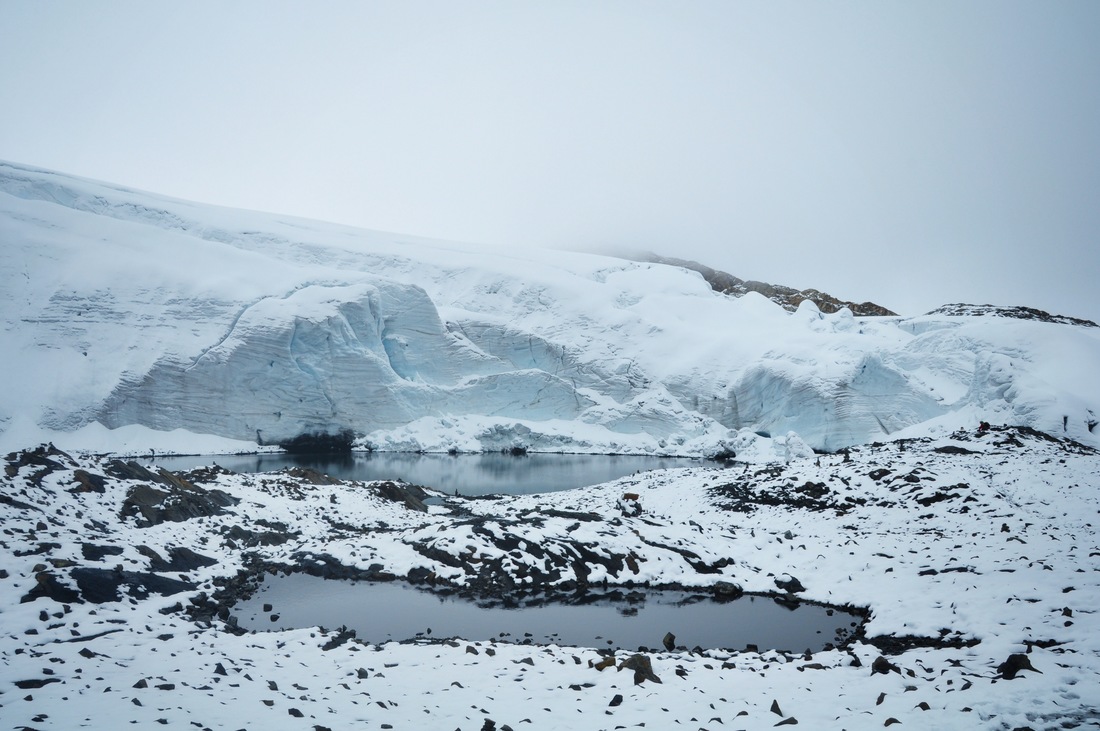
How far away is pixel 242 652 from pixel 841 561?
37.4ft

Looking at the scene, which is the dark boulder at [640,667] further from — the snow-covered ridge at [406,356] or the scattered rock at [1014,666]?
the snow-covered ridge at [406,356]

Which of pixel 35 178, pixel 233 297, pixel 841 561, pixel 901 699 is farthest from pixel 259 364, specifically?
pixel 901 699

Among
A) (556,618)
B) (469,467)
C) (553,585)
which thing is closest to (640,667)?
(556,618)

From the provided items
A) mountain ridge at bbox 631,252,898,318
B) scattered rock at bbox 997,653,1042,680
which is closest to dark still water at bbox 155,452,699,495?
scattered rock at bbox 997,653,1042,680

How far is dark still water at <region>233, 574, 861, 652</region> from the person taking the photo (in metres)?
9.88

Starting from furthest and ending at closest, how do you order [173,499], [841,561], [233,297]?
[233,297] → [173,499] → [841,561]

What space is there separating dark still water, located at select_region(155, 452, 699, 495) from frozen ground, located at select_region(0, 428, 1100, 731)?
14.3 metres

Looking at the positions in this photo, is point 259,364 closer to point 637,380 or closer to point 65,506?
point 637,380

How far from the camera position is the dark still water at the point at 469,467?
33.8 m

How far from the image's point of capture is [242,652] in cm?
781

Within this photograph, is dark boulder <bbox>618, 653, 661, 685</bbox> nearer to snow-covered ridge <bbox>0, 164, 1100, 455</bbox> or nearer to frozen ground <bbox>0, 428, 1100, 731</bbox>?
frozen ground <bbox>0, 428, 1100, 731</bbox>

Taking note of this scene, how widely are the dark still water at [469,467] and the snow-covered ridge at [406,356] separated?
409 cm

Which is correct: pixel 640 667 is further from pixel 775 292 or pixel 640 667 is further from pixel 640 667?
pixel 775 292

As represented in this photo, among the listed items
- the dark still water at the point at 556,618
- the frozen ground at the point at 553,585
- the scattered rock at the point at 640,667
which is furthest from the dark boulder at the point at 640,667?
the dark still water at the point at 556,618
